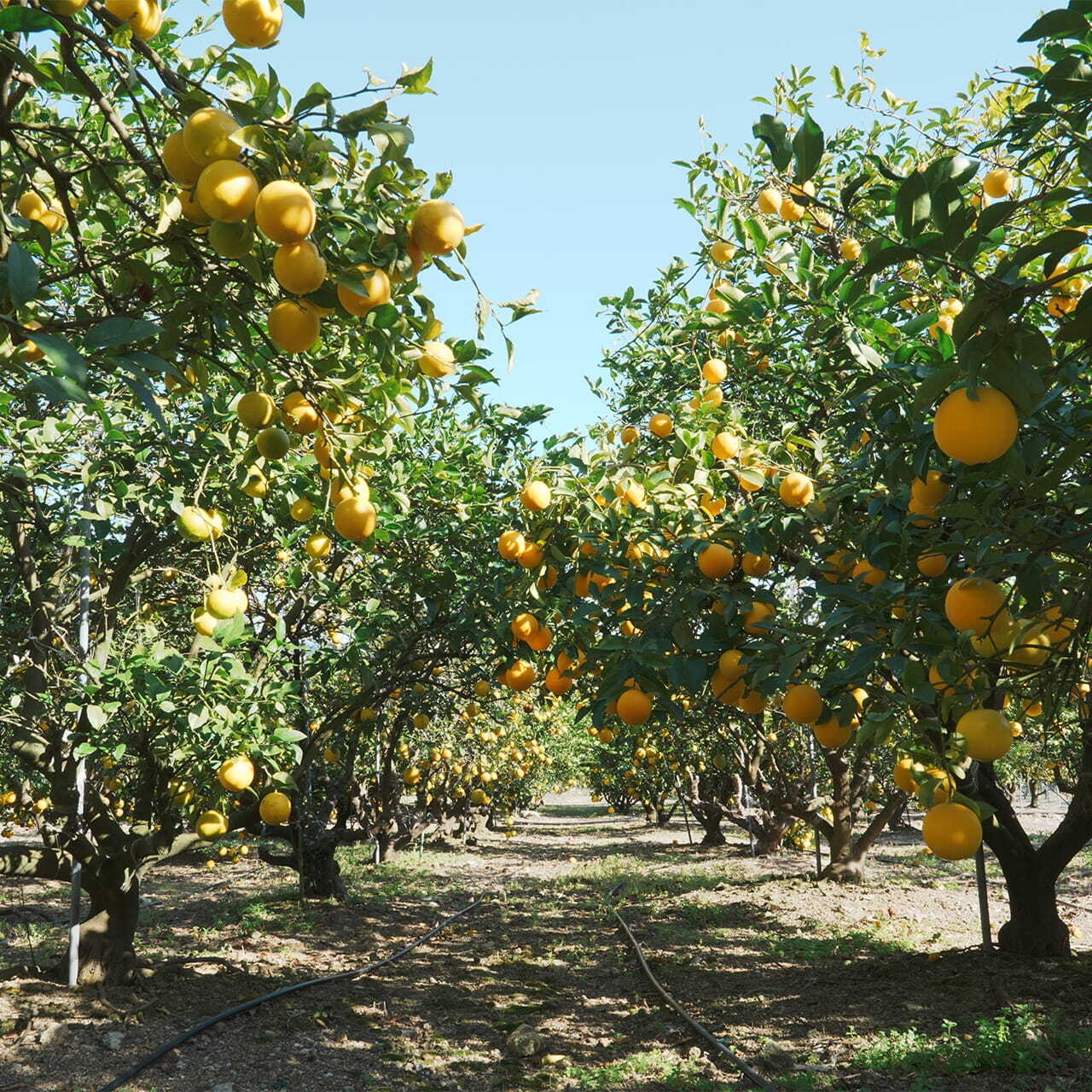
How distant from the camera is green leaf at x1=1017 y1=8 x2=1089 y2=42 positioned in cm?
118

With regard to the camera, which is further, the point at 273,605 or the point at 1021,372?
the point at 273,605

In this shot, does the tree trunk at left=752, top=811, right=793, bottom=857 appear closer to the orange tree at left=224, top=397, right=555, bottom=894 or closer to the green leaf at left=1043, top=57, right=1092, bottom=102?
the orange tree at left=224, top=397, right=555, bottom=894

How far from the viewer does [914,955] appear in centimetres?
594

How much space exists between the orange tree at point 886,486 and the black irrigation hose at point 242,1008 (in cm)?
295

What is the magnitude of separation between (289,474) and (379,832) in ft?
30.6

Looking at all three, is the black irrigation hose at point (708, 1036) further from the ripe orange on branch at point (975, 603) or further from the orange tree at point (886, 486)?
the ripe orange on branch at point (975, 603)

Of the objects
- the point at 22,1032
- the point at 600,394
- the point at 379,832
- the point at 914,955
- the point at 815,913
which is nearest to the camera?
the point at 22,1032

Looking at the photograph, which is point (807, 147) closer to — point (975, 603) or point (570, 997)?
Result: point (975, 603)

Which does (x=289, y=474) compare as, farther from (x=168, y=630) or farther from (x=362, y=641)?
(x=168, y=630)

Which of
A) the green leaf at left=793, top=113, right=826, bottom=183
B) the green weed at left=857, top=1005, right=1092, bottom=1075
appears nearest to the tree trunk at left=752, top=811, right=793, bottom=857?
the green weed at left=857, top=1005, right=1092, bottom=1075

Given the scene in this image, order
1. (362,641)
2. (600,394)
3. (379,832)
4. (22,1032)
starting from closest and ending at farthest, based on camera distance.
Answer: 1. (22,1032)
2. (362,641)
3. (600,394)
4. (379,832)

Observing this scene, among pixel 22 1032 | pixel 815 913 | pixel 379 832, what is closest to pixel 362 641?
pixel 22 1032

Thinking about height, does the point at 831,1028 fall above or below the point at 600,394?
below

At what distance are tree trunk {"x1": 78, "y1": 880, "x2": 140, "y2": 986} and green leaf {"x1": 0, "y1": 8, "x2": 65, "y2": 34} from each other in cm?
532
